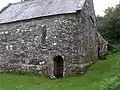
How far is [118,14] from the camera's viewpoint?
180ft

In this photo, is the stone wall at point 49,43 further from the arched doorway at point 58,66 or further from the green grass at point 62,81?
the green grass at point 62,81

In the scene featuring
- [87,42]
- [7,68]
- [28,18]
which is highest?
[28,18]

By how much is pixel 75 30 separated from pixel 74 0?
481 cm

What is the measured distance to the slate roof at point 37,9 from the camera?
114 ft

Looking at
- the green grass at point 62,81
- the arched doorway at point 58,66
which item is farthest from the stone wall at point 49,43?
the green grass at point 62,81

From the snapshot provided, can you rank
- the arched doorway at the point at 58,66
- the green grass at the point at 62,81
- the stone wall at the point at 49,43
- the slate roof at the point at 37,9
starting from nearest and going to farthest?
1. the green grass at the point at 62,81
2. the stone wall at the point at 49,43
3. the arched doorway at the point at 58,66
4. the slate roof at the point at 37,9

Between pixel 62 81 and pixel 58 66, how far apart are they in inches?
184

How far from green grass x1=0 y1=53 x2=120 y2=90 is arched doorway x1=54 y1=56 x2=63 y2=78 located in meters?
1.66

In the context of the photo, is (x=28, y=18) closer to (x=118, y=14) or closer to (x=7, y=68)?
(x=7, y=68)

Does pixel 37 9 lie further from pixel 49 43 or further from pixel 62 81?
pixel 62 81

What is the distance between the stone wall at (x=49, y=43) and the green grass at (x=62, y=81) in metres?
1.59

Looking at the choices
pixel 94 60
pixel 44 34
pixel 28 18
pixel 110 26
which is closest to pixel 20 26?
pixel 28 18

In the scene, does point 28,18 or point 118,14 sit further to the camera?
point 118,14

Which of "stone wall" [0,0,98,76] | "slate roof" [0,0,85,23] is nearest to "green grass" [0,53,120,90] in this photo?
"stone wall" [0,0,98,76]
